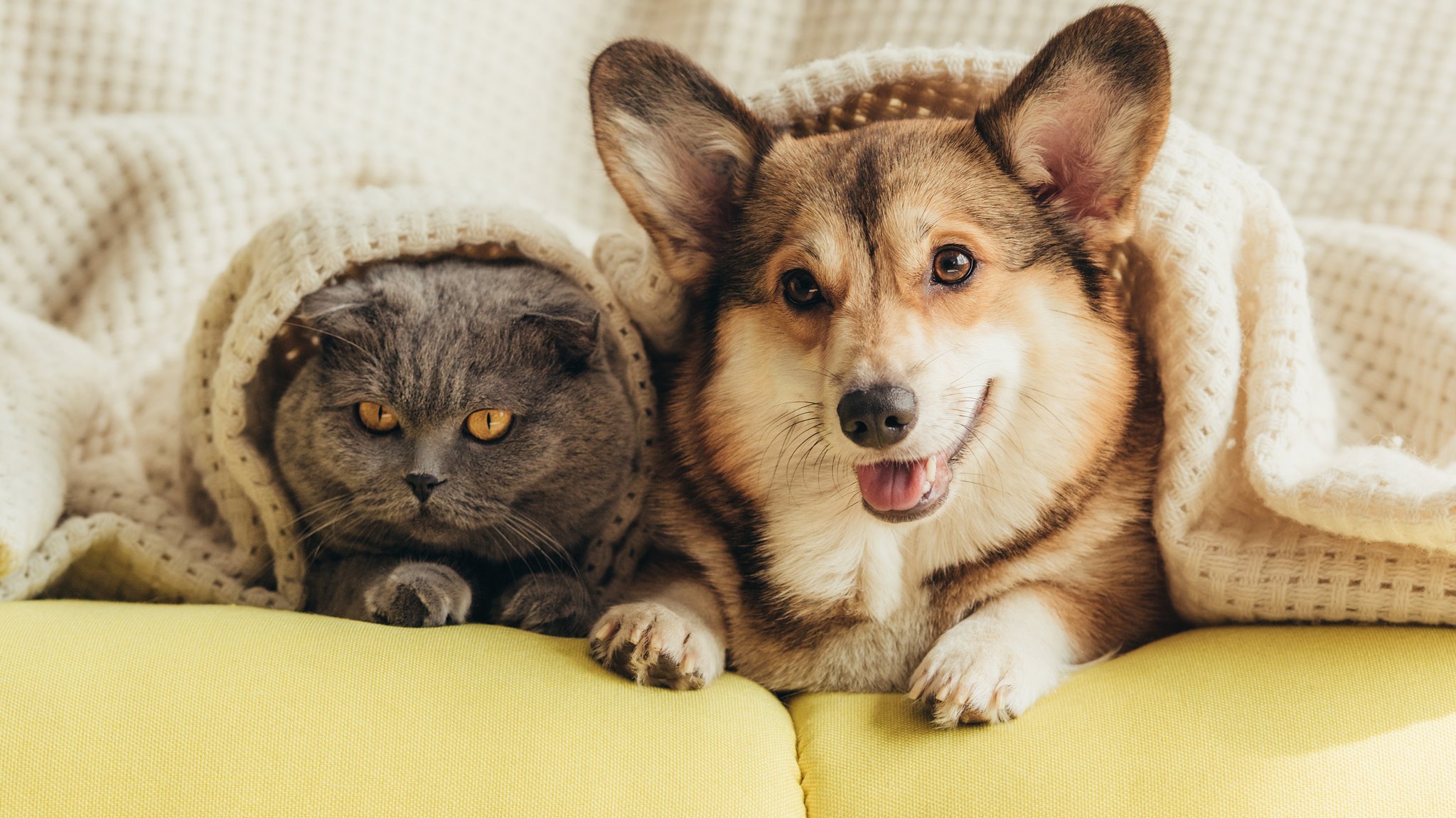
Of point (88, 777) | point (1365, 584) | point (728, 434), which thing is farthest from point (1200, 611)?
point (88, 777)

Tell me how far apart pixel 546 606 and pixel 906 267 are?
2.27 ft

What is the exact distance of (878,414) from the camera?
121cm

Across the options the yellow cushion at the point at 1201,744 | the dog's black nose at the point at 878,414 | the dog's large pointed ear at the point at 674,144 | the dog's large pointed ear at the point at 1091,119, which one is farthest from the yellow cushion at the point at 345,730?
the dog's large pointed ear at the point at 1091,119

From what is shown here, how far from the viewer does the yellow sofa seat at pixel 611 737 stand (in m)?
1.09

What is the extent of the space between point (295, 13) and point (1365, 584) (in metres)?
2.24

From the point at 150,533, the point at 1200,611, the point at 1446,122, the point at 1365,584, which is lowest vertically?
the point at 150,533

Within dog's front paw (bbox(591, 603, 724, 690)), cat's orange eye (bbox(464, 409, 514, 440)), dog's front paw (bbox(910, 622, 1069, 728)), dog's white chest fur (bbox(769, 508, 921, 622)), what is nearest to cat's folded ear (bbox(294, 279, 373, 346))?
cat's orange eye (bbox(464, 409, 514, 440))

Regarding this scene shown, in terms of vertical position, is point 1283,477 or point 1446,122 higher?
point 1446,122

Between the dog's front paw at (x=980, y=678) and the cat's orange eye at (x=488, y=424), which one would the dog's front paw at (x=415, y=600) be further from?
the dog's front paw at (x=980, y=678)

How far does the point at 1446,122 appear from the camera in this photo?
208 cm

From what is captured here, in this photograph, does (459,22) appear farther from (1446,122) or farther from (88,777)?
(1446,122)

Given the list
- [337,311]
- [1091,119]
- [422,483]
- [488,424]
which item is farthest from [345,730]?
[1091,119]

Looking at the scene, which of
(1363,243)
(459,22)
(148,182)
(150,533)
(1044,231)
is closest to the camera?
(1044,231)

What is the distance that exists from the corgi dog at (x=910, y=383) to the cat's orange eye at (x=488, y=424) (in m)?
0.27
